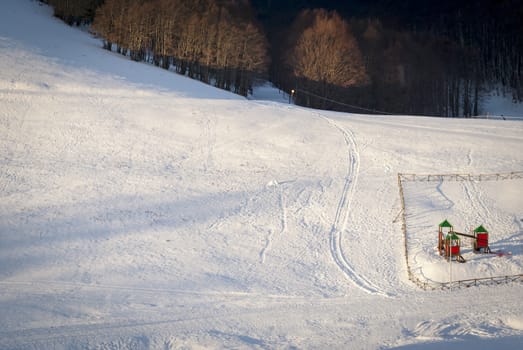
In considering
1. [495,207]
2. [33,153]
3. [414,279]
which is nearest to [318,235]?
[414,279]

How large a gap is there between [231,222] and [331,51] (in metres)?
40.8

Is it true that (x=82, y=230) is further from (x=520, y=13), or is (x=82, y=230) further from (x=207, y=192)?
(x=520, y=13)

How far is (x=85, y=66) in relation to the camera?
3619cm

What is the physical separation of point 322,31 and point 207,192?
43012 mm

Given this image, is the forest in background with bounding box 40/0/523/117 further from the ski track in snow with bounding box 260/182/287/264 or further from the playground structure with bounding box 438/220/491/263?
the playground structure with bounding box 438/220/491/263

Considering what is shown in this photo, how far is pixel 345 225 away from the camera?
56.1 feet

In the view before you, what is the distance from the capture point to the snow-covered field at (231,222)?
33.5ft

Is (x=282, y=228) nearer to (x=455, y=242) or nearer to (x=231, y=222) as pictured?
(x=231, y=222)

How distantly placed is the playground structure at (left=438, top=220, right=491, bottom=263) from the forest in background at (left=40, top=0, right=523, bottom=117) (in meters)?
37.7

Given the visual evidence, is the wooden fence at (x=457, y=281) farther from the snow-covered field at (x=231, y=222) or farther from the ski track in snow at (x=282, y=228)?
the ski track in snow at (x=282, y=228)

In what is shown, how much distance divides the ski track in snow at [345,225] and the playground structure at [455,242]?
11.5 ft

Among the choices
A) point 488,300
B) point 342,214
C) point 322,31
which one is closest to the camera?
point 488,300

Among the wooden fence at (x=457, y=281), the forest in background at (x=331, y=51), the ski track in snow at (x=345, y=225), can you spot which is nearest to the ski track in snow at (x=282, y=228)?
the ski track in snow at (x=345, y=225)

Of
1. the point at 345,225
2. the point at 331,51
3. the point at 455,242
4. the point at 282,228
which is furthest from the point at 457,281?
the point at 331,51
